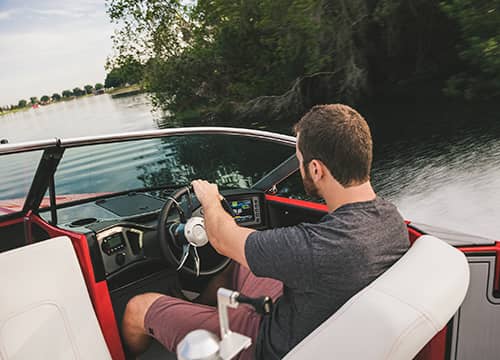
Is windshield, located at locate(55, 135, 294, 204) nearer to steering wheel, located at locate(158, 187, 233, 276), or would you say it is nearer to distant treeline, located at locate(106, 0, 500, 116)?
distant treeline, located at locate(106, 0, 500, 116)

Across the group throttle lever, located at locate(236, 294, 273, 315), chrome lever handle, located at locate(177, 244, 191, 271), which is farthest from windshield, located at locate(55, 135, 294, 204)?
throttle lever, located at locate(236, 294, 273, 315)

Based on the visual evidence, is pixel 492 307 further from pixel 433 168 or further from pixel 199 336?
pixel 433 168

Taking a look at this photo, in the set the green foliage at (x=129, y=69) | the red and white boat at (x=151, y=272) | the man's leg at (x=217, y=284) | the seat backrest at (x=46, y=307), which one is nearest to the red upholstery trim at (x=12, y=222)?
the red and white boat at (x=151, y=272)

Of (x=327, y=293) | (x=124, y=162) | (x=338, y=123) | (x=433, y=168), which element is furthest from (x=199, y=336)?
(x=124, y=162)

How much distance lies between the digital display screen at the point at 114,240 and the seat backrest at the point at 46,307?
13.0 inches

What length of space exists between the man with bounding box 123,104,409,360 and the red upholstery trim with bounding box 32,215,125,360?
49 centimetres

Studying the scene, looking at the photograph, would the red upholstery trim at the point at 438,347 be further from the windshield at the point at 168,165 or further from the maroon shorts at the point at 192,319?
the windshield at the point at 168,165

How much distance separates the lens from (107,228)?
162cm

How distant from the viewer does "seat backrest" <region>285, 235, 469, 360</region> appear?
79 cm

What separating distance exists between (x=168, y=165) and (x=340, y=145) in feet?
27.3

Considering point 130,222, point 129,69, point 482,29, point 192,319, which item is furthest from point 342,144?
point 129,69

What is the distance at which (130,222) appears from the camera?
1744 mm

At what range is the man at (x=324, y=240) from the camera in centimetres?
92

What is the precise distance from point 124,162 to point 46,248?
8.31 metres
